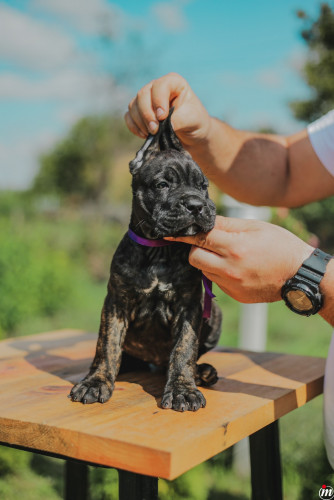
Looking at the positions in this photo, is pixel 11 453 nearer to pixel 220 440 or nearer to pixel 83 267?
pixel 220 440

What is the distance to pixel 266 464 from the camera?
2.47 m

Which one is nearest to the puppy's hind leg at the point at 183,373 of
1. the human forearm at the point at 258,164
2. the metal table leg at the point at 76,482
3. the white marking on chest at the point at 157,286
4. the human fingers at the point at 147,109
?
the white marking on chest at the point at 157,286

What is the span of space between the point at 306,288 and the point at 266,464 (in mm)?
1105

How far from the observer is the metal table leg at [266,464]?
7.97 ft

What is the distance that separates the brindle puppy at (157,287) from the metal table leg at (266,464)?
2.02 feet

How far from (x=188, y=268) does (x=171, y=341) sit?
0.29 m

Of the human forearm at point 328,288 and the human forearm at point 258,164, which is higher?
the human forearm at point 258,164

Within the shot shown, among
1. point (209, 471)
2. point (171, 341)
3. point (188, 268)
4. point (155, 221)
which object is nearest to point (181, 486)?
point (209, 471)

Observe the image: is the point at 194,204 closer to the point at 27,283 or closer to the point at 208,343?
the point at 208,343

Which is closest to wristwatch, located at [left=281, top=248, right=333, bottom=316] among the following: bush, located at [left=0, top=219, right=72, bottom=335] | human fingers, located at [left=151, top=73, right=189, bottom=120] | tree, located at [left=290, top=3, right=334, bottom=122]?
human fingers, located at [left=151, top=73, right=189, bottom=120]

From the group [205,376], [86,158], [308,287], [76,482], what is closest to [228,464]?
[76,482]

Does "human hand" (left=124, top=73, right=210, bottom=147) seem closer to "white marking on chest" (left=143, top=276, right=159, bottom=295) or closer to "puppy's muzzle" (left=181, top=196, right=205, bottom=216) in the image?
"puppy's muzzle" (left=181, top=196, right=205, bottom=216)

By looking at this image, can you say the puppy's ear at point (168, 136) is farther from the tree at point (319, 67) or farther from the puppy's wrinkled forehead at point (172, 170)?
the tree at point (319, 67)

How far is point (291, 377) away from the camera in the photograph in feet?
7.30
